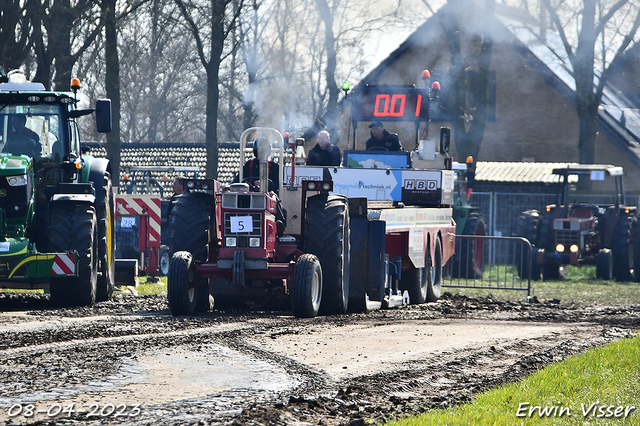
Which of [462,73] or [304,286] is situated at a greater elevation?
[462,73]

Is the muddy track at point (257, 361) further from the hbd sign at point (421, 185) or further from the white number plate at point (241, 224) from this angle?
the hbd sign at point (421, 185)

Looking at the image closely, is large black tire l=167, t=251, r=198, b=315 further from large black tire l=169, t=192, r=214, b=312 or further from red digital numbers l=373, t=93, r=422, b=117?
red digital numbers l=373, t=93, r=422, b=117

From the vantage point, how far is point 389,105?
51.2 ft

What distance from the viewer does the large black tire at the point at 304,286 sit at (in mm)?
10094

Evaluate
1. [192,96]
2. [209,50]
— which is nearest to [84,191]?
[209,50]

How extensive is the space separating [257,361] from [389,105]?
9.19 metres

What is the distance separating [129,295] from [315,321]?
16.6 feet

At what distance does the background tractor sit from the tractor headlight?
A: 38.8ft

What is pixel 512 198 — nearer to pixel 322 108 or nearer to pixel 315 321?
pixel 322 108

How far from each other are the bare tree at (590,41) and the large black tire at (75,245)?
18.9m

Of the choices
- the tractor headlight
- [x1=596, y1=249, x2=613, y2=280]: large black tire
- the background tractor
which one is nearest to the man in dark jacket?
the tractor headlight

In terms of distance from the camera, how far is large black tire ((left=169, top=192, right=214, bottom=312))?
35.9 ft

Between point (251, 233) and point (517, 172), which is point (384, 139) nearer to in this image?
point (251, 233)

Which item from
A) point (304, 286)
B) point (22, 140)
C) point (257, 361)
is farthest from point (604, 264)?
point (257, 361)
